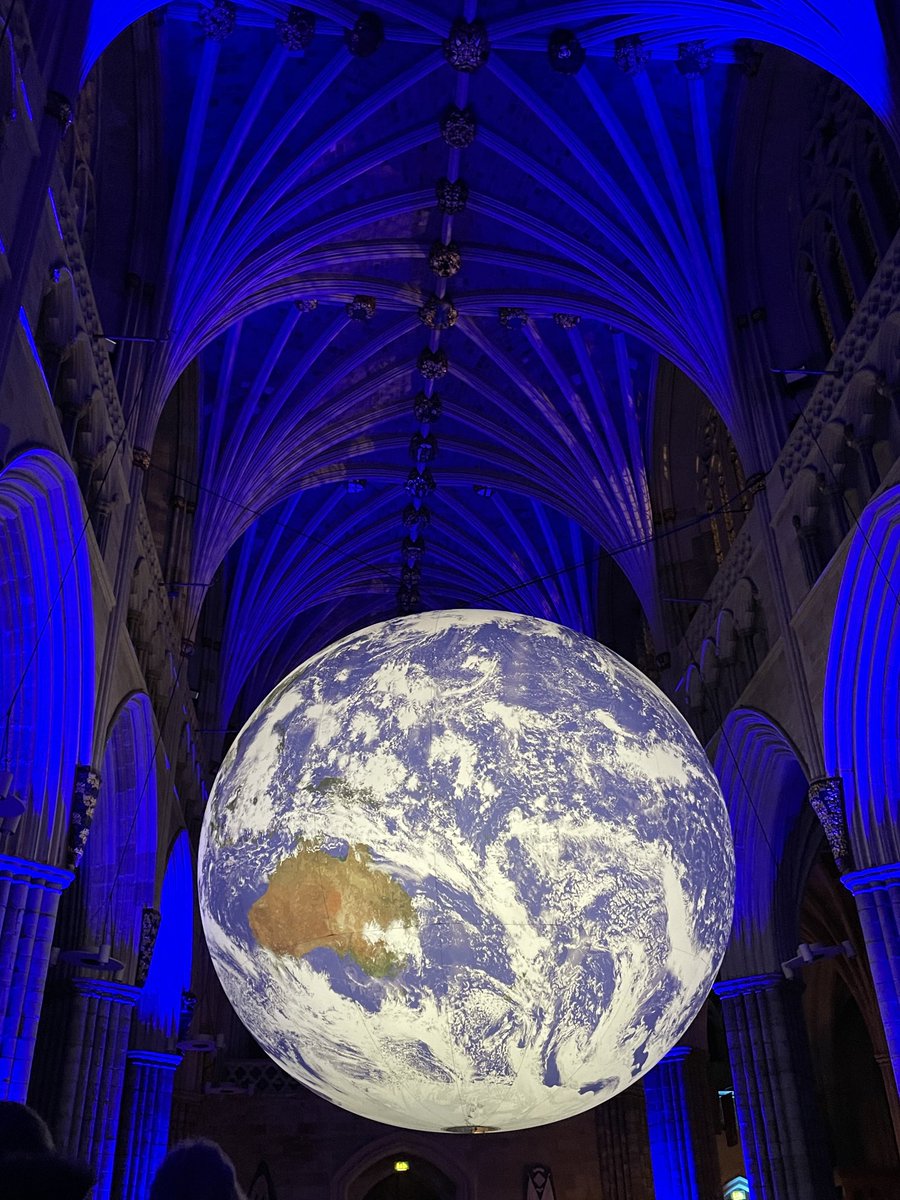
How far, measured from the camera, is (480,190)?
13938mm

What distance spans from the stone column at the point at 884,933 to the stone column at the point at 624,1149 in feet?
32.6

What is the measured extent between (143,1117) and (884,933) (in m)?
9.89

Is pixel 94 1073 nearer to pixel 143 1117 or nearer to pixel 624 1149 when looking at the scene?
pixel 143 1117

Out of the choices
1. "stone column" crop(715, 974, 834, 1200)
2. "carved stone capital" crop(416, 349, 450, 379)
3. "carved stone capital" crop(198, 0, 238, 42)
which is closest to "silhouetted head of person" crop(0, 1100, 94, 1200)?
"stone column" crop(715, 974, 834, 1200)

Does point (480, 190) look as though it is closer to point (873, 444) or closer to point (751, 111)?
point (751, 111)

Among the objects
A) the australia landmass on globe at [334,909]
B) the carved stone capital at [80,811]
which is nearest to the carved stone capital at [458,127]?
the carved stone capital at [80,811]

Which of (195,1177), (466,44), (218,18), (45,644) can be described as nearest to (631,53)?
(466,44)

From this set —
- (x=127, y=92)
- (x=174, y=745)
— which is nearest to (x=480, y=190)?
(x=127, y=92)

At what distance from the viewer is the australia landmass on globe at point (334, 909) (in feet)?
10.9

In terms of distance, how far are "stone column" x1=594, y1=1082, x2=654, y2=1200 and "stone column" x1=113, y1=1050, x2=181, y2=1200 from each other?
7633 millimetres

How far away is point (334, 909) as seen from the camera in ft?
11.1

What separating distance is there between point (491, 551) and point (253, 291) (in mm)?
8047

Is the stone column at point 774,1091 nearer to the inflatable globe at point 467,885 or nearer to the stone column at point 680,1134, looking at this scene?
the stone column at point 680,1134

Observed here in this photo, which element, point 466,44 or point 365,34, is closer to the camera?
point 365,34
